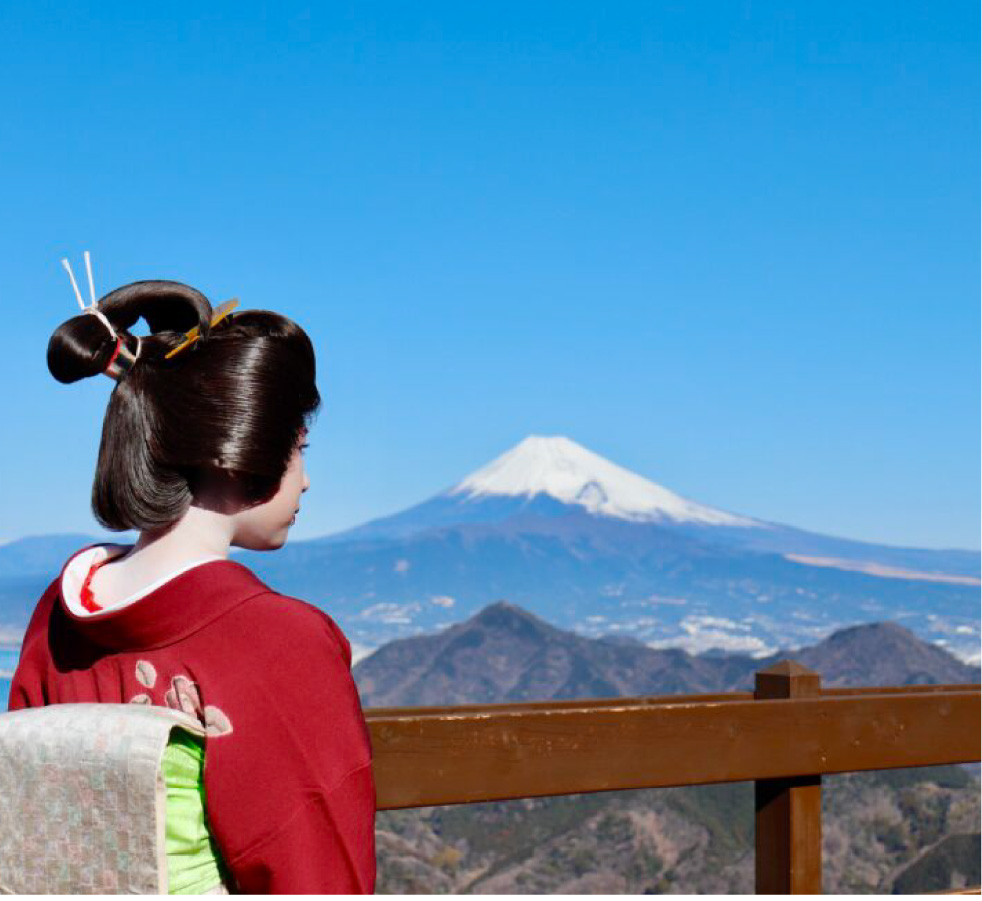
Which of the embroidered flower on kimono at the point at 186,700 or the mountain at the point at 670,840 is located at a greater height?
the embroidered flower on kimono at the point at 186,700

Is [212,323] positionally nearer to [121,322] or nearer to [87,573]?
[121,322]

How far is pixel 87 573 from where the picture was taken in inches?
83.6

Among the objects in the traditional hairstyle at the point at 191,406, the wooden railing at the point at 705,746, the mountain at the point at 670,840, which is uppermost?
the traditional hairstyle at the point at 191,406

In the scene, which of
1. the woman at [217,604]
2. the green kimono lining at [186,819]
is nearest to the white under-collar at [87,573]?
the woman at [217,604]

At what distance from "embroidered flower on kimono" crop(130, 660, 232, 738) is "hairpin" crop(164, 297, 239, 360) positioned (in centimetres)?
49

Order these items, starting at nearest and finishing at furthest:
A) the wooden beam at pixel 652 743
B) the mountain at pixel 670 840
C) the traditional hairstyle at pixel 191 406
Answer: the traditional hairstyle at pixel 191 406 < the wooden beam at pixel 652 743 < the mountain at pixel 670 840

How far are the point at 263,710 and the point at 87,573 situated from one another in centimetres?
45

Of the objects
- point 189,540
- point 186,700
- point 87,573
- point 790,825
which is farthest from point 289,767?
point 790,825

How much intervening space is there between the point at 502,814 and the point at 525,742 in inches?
→ 1931

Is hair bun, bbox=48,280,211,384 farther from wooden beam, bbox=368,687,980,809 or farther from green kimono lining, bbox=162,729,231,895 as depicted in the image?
wooden beam, bbox=368,687,980,809

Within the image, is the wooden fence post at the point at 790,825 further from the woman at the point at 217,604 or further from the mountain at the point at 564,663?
the mountain at the point at 564,663

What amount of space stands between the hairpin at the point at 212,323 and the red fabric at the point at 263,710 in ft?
1.17

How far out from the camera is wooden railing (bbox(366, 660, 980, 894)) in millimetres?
2988

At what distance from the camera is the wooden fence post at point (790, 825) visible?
351cm
